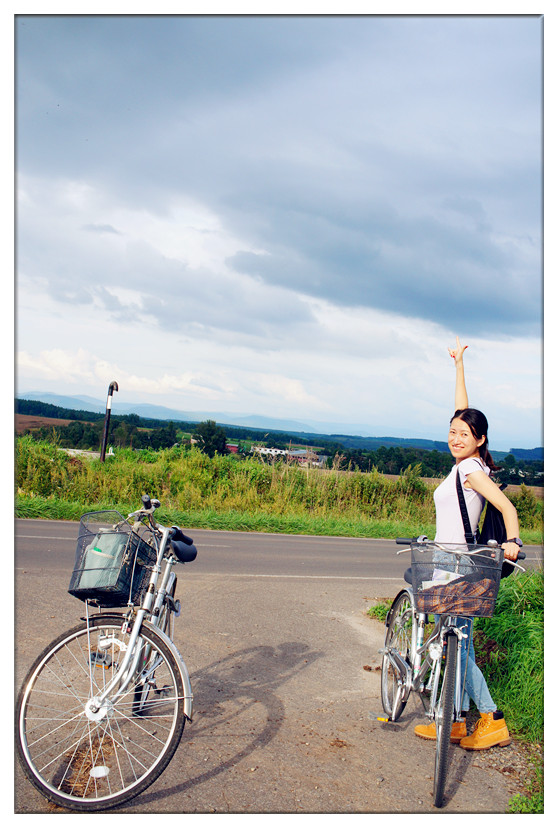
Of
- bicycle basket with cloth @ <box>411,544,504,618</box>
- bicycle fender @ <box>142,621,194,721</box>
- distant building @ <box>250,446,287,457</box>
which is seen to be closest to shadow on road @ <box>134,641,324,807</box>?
bicycle fender @ <box>142,621,194,721</box>

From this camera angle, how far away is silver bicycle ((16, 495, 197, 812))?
10.5ft

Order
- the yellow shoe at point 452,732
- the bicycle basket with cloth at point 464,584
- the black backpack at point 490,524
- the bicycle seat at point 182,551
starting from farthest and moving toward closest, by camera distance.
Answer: the yellow shoe at point 452,732
the black backpack at point 490,524
the bicycle seat at point 182,551
the bicycle basket with cloth at point 464,584

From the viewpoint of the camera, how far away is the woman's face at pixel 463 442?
4.12 metres

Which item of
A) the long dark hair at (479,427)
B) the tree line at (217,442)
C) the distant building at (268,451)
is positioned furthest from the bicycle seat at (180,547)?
the distant building at (268,451)

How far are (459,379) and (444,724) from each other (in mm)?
2307

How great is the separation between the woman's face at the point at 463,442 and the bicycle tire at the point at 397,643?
1.01m

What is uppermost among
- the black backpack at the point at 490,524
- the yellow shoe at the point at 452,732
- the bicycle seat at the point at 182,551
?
the black backpack at the point at 490,524

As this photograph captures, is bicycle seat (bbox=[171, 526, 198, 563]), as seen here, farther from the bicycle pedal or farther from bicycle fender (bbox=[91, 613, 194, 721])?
the bicycle pedal

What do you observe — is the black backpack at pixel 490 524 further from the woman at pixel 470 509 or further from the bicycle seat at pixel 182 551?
the bicycle seat at pixel 182 551

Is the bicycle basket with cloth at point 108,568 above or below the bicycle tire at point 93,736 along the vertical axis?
above

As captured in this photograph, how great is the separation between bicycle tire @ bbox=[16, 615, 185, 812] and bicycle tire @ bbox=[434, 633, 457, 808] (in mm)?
1324

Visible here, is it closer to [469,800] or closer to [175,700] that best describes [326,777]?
[469,800]
